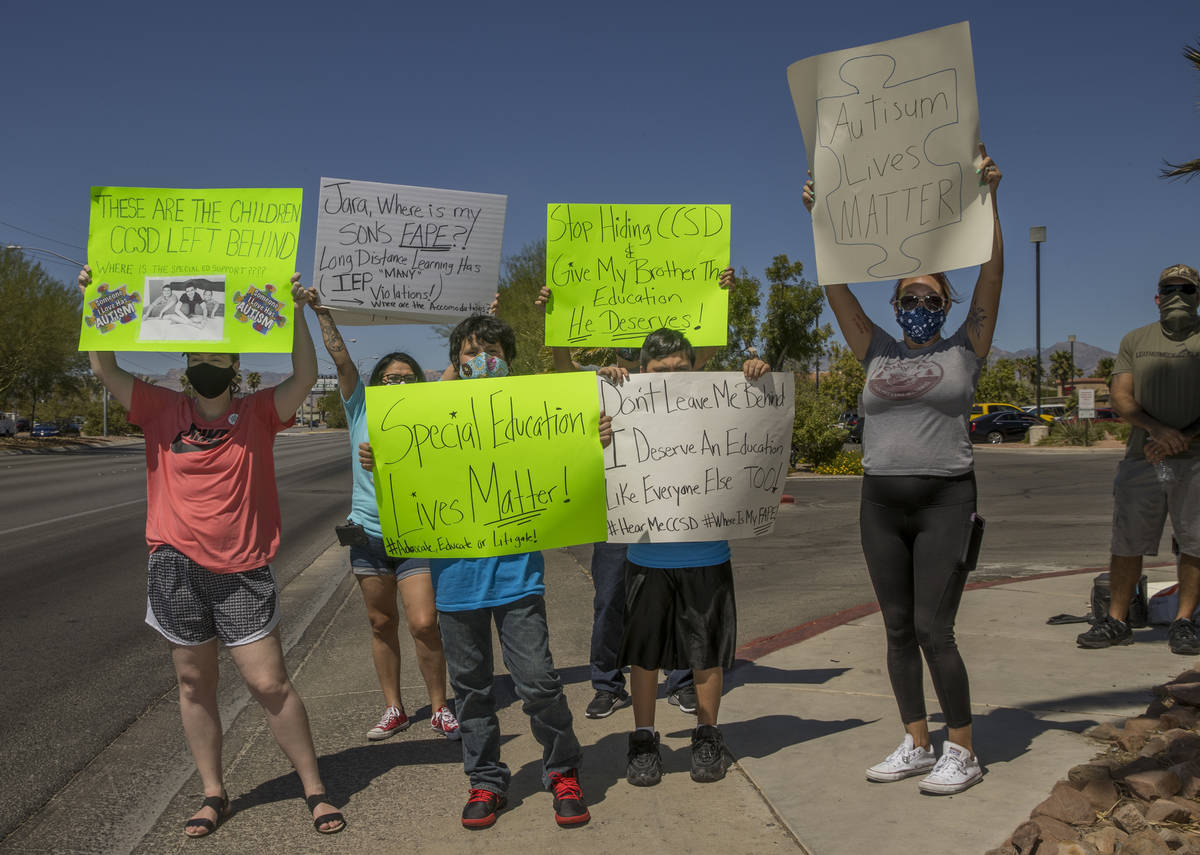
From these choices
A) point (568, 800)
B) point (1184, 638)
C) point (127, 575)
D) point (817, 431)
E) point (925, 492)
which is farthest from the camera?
point (817, 431)

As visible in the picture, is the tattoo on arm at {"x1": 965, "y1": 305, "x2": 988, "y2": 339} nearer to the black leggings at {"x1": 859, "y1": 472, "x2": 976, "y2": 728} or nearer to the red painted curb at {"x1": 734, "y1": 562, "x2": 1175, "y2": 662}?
the black leggings at {"x1": 859, "y1": 472, "x2": 976, "y2": 728}

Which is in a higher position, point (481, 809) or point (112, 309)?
point (112, 309)

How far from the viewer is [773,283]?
36.2 metres

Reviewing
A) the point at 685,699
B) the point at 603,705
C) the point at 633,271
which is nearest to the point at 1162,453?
the point at 685,699

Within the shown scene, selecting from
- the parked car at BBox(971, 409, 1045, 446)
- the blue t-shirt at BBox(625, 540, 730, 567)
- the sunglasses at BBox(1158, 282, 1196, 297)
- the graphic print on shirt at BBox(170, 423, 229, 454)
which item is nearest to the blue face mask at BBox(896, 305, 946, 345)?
the blue t-shirt at BBox(625, 540, 730, 567)

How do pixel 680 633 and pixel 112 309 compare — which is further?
pixel 680 633

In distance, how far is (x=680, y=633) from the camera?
4121 mm

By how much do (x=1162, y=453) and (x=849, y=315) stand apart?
8.71 ft

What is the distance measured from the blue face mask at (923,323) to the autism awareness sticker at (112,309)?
3.05 metres

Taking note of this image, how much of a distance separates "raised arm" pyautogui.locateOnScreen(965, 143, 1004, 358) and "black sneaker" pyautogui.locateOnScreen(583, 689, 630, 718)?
2.48m

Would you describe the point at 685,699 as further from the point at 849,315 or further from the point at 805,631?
the point at 849,315

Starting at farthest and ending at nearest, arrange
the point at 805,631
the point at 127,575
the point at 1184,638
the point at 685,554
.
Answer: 1. the point at 127,575
2. the point at 805,631
3. the point at 1184,638
4. the point at 685,554

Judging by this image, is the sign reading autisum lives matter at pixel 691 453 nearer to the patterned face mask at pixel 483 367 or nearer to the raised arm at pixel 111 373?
the patterned face mask at pixel 483 367

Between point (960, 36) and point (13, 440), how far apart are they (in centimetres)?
6022
